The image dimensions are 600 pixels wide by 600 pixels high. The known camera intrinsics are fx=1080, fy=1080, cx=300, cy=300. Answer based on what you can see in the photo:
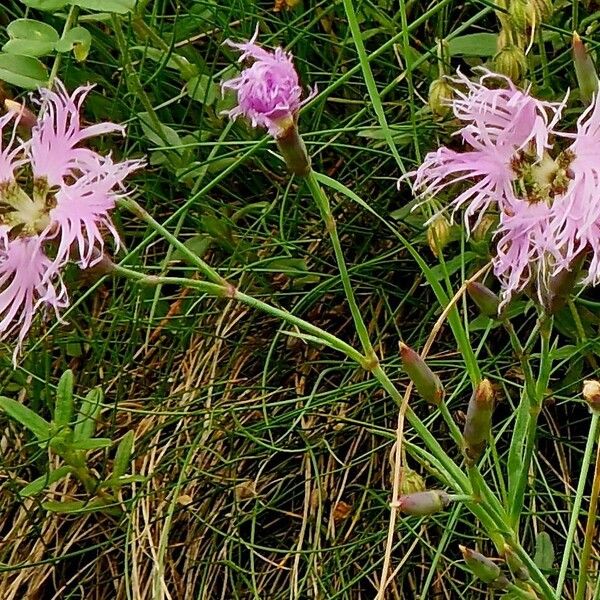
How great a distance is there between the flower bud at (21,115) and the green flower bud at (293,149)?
0.15 meters

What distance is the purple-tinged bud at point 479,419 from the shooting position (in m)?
0.59

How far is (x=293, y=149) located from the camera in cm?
59

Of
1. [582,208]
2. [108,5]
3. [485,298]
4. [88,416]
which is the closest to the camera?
[582,208]

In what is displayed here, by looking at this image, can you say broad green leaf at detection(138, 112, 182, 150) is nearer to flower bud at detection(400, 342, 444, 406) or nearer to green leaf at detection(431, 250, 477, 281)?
green leaf at detection(431, 250, 477, 281)

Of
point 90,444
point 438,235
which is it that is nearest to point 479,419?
point 438,235

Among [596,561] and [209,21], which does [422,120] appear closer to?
[209,21]

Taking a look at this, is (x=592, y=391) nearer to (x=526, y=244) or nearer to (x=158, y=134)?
(x=526, y=244)

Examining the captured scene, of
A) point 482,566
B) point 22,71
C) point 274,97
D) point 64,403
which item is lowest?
point 64,403

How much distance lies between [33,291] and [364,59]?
0.76ft

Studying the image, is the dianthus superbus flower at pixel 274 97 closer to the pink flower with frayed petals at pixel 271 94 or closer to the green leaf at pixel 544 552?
the pink flower with frayed petals at pixel 271 94

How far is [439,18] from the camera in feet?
3.09

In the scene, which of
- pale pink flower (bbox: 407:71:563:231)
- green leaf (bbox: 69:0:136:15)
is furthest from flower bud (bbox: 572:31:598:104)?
green leaf (bbox: 69:0:136:15)

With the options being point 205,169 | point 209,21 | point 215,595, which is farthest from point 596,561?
point 209,21

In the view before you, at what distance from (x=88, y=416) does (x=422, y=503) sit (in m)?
0.39
